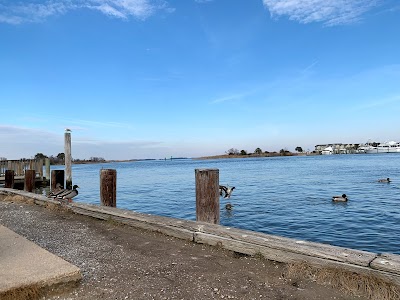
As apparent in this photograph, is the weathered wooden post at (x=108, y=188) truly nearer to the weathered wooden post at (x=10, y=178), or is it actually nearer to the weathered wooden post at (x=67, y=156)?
the weathered wooden post at (x=67, y=156)

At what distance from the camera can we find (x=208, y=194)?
263 inches

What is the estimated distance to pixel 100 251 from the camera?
5492 millimetres

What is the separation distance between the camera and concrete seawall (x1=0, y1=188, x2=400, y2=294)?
13.0 feet

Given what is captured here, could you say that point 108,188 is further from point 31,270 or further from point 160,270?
point 31,270

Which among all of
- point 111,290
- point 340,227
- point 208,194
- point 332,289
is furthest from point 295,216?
point 111,290

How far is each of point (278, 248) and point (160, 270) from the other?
1.71 metres

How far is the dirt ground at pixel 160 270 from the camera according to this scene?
3795 millimetres

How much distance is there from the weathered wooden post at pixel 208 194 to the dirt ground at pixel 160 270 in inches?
33.7

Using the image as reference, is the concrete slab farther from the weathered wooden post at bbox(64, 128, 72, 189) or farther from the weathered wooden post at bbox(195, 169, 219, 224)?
the weathered wooden post at bbox(64, 128, 72, 189)

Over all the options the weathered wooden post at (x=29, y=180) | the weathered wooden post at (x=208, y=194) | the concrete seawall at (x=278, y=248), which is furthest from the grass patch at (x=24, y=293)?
the weathered wooden post at (x=29, y=180)

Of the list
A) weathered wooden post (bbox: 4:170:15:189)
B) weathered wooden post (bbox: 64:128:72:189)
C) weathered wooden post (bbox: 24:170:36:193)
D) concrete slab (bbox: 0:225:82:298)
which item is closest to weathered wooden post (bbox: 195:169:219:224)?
concrete slab (bbox: 0:225:82:298)

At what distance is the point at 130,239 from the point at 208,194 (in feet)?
5.65

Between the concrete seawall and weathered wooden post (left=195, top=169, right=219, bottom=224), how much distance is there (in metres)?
0.39

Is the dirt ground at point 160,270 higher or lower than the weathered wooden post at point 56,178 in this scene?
lower
